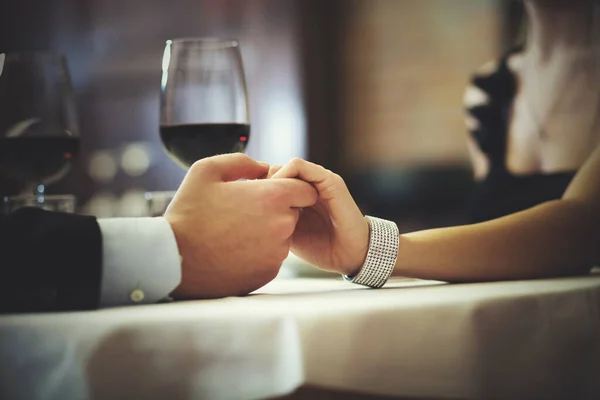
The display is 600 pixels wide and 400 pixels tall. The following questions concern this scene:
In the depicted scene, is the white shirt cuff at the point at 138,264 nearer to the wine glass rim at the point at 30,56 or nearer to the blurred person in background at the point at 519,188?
the blurred person in background at the point at 519,188

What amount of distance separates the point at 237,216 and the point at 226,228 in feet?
0.06

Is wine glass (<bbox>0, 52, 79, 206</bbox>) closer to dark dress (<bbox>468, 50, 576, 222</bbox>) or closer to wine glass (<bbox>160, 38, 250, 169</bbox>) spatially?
wine glass (<bbox>160, 38, 250, 169</bbox>)

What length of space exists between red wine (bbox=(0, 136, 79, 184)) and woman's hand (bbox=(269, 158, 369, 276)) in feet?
0.97

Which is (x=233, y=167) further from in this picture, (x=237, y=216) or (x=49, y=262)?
(x=49, y=262)

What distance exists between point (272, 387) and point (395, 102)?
14.8 ft

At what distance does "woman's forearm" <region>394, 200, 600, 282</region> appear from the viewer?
36.3 inches

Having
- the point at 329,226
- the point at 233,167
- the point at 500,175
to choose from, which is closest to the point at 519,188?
the point at 500,175

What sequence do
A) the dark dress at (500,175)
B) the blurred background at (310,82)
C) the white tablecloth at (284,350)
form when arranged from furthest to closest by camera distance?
the blurred background at (310,82) → the dark dress at (500,175) → the white tablecloth at (284,350)

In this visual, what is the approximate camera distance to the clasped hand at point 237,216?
0.77 m

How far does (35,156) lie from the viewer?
3.16ft

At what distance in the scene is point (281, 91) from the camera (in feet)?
15.2

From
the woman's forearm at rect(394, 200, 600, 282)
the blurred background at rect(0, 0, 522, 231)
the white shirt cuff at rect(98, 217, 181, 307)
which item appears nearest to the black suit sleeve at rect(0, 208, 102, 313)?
the white shirt cuff at rect(98, 217, 181, 307)

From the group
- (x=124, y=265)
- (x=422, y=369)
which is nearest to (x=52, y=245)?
(x=124, y=265)

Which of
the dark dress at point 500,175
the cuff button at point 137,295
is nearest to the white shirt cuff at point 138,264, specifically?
the cuff button at point 137,295
